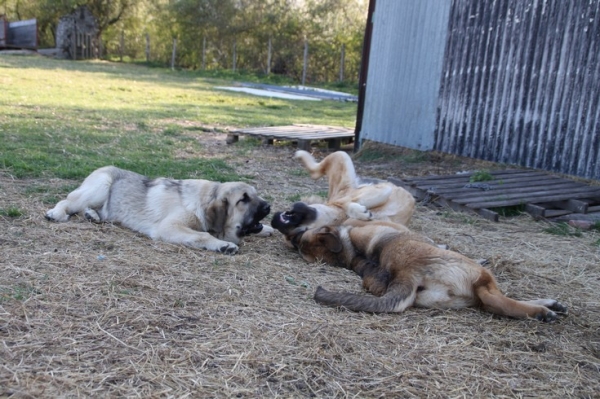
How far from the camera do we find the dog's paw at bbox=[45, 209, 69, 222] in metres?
5.57

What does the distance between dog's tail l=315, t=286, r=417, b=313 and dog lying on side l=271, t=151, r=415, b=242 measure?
1590mm

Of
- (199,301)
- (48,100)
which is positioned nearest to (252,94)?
(48,100)

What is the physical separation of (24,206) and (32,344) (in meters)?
3.27

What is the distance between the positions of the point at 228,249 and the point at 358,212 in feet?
5.40

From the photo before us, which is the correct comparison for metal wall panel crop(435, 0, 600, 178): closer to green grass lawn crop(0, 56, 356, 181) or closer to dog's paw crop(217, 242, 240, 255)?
green grass lawn crop(0, 56, 356, 181)

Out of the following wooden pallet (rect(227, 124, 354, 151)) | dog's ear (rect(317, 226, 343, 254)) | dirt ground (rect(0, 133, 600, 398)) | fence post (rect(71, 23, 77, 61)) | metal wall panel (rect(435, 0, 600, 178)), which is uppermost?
fence post (rect(71, 23, 77, 61))

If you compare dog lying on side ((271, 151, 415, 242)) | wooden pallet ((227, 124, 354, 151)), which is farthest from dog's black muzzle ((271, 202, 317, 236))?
wooden pallet ((227, 124, 354, 151))

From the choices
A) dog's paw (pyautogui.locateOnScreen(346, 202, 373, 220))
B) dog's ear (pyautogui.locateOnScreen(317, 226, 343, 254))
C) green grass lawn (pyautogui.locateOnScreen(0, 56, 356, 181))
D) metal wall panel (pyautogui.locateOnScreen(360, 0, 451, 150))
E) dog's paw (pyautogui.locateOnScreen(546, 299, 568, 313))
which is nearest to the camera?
dog's paw (pyautogui.locateOnScreen(546, 299, 568, 313))

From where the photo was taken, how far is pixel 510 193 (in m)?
8.17

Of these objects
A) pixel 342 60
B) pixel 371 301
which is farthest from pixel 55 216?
pixel 342 60

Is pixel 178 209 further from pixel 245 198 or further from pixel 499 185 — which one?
pixel 499 185

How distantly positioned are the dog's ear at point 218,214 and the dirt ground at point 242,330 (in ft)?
1.50

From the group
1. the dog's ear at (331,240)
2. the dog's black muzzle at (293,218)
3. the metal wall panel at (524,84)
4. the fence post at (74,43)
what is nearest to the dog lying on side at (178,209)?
the dog's black muzzle at (293,218)

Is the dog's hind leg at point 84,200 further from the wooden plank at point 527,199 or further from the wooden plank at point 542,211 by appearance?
the wooden plank at point 542,211
